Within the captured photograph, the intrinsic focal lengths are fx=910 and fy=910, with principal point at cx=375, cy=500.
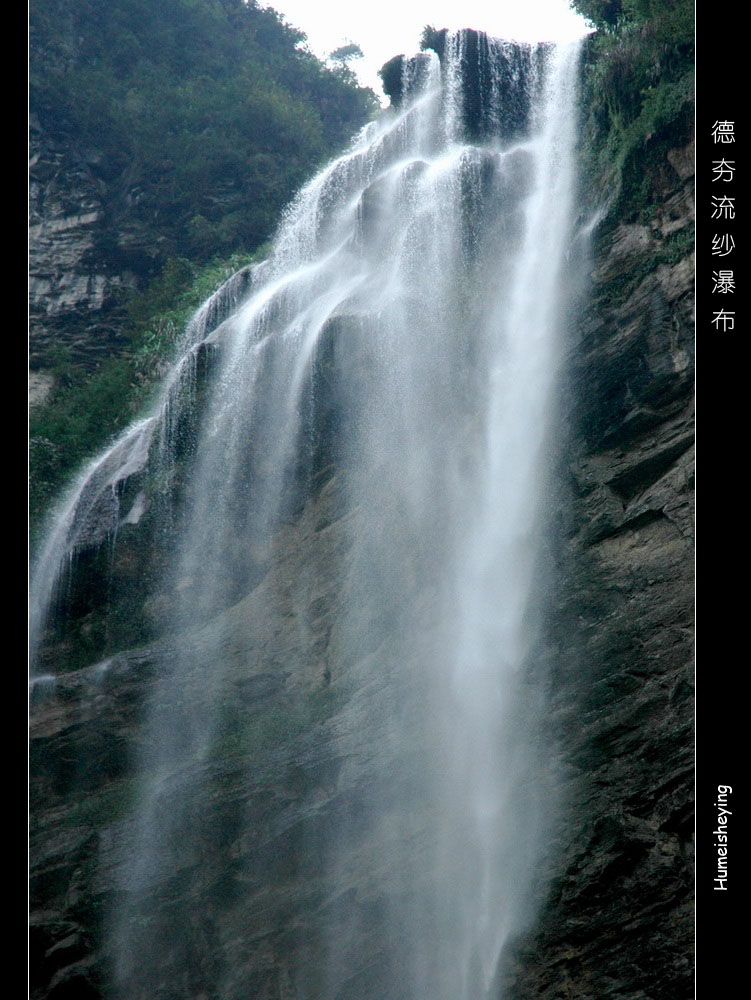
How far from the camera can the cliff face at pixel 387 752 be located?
8.25 meters

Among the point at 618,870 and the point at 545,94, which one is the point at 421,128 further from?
the point at 618,870

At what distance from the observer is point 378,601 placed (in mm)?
11055

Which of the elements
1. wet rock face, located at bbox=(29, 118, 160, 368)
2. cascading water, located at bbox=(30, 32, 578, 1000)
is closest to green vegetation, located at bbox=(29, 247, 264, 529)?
wet rock face, located at bbox=(29, 118, 160, 368)

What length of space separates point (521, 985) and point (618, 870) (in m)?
1.36

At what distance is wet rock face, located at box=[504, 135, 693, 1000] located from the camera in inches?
315

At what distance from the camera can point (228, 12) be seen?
27.5 meters

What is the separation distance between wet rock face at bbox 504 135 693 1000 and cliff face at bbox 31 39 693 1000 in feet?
0.07

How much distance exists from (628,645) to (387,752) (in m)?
2.87

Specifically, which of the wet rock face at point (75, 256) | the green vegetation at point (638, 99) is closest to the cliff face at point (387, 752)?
the green vegetation at point (638, 99)

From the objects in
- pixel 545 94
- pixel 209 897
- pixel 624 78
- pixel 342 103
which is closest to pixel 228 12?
pixel 342 103

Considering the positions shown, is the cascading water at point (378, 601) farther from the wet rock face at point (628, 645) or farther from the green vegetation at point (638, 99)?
the green vegetation at point (638, 99)

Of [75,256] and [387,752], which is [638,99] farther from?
[75,256]

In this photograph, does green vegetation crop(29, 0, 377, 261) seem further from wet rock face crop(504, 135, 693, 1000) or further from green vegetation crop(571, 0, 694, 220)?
wet rock face crop(504, 135, 693, 1000)

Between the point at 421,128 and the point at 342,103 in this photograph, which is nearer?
the point at 421,128
